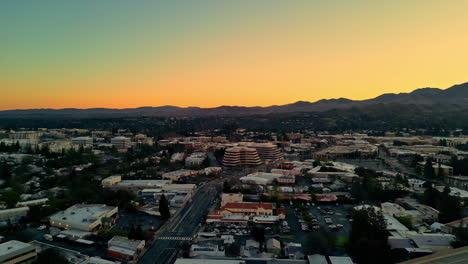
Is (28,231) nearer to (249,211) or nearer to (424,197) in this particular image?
(249,211)

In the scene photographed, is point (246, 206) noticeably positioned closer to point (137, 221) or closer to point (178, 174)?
point (137, 221)

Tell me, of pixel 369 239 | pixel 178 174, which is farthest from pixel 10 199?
pixel 369 239

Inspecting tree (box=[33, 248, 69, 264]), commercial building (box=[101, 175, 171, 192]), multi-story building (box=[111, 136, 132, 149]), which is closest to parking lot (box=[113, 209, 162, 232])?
tree (box=[33, 248, 69, 264])

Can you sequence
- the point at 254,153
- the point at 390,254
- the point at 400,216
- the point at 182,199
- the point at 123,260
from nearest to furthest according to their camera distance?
the point at 390,254, the point at 123,260, the point at 400,216, the point at 182,199, the point at 254,153

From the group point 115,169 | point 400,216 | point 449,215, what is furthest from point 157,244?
point 115,169

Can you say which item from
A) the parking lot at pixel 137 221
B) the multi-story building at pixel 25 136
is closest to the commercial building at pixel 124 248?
the parking lot at pixel 137 221

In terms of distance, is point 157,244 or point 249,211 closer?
point 157,244

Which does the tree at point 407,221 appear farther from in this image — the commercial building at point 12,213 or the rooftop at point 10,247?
the commercial building at point 12,213
